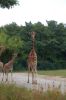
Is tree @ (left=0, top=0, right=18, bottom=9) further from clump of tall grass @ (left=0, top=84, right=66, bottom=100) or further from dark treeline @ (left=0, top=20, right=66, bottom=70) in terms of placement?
dark treeline @ (left=0, top=20, right=66, bottom=70)

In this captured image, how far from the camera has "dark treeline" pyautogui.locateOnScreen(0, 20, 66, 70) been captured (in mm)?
52719

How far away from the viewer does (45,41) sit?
54688 mm

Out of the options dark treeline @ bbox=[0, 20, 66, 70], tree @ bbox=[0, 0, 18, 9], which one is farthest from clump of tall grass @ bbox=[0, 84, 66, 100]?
dark treeline @ bbox=[0, 20, 66, 70]

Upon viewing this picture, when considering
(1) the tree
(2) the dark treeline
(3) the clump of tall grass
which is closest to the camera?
(3) the clump of tall grass

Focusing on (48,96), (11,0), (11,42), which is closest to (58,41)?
(11,42)

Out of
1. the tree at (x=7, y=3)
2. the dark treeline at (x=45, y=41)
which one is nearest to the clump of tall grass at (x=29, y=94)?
the tree at (x=7, y=3)

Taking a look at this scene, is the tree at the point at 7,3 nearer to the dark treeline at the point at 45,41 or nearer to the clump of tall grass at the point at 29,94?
the clump of tall grass at the point at 29,94

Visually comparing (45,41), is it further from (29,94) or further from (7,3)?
(29,94)

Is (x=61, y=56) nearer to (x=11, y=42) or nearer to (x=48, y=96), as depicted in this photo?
(x=11, y=42)

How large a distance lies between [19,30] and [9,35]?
2634 mm

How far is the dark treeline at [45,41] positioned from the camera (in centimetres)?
5272

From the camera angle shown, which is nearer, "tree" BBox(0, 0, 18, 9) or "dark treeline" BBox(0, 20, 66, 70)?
"tree" BBox(0, 0, 18, 9)

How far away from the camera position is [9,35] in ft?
172

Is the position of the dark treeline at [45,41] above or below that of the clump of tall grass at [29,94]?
above
